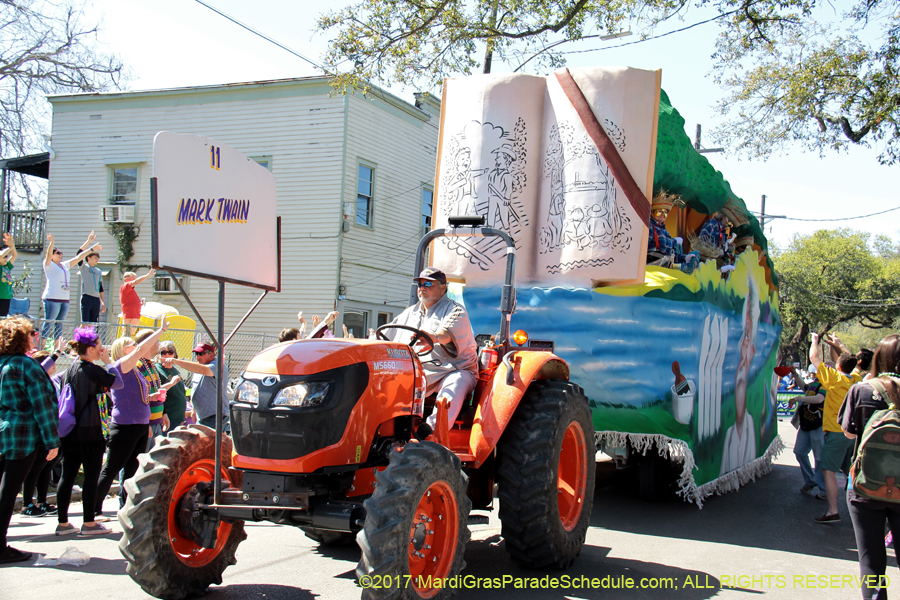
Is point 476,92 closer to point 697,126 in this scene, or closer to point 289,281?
point 289,281

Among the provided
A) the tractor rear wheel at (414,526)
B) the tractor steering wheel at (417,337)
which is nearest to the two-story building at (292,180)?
the tractor steering wheel at (417,337)

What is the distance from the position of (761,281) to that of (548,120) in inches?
178

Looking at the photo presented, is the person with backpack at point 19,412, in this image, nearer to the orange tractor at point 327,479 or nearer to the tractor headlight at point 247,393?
the orange tractor at point 327,479

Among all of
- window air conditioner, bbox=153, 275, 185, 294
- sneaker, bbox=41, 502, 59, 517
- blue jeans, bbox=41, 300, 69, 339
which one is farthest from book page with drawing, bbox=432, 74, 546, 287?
window air conditioner, bbox=153, 275, 185, 294

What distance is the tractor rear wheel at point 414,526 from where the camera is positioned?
3.38m

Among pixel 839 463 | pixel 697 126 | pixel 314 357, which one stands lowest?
pixel 839 463

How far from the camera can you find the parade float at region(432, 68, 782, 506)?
23.4ft

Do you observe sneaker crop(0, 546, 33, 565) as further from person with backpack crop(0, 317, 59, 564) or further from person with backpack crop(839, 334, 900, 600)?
person with backpack crop(839, 334, 900, 600)

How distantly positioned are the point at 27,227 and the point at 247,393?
21.5 meters

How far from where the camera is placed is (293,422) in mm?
3756

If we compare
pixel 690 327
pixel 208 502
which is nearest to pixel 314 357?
pixel 208 502

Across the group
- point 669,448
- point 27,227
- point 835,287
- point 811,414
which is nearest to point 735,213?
point 811,414

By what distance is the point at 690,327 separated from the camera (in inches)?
290

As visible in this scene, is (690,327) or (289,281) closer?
(690,327)
